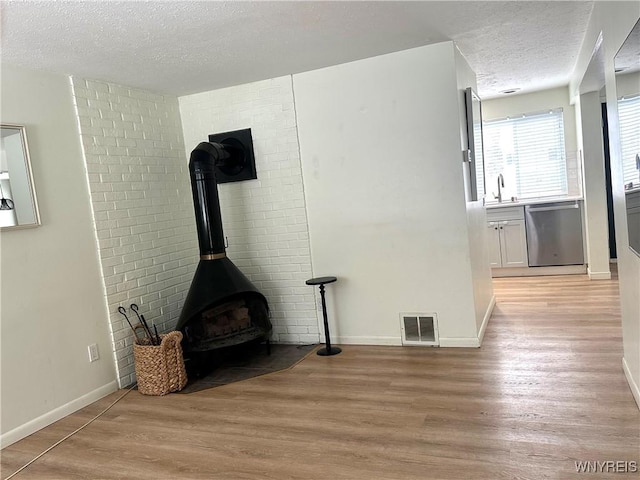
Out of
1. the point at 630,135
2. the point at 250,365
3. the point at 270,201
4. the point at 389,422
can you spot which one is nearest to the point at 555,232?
the point at 270,201

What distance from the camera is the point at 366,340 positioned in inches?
156

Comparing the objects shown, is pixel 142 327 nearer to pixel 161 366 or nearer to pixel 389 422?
pixel 161 366

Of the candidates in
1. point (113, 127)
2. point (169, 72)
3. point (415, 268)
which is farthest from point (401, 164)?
point (113, 127)

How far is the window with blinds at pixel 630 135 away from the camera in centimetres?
208

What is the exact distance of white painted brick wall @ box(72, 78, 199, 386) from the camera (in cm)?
350

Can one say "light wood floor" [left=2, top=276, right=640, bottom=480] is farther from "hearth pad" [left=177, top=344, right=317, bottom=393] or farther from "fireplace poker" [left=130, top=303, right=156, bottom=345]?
"fireplace poker" [left=130, top=303, right=156, bottom=345]

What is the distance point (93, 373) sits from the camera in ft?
11.0

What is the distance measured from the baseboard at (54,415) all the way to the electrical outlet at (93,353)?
22 cm

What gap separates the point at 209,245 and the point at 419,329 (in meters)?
1.75

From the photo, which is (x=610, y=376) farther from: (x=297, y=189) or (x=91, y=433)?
(x=91, y=433)

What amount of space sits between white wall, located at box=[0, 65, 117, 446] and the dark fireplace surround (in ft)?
2.08

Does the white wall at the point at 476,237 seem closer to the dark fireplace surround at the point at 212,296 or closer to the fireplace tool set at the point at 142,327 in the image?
the dark fireplace surround at the point at 212,296

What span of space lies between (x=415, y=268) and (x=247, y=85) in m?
2.05

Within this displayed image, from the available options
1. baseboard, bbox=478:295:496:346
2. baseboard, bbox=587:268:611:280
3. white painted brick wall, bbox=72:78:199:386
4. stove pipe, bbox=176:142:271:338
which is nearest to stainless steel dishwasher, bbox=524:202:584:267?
baseboard, bbox=587:268:611:280
